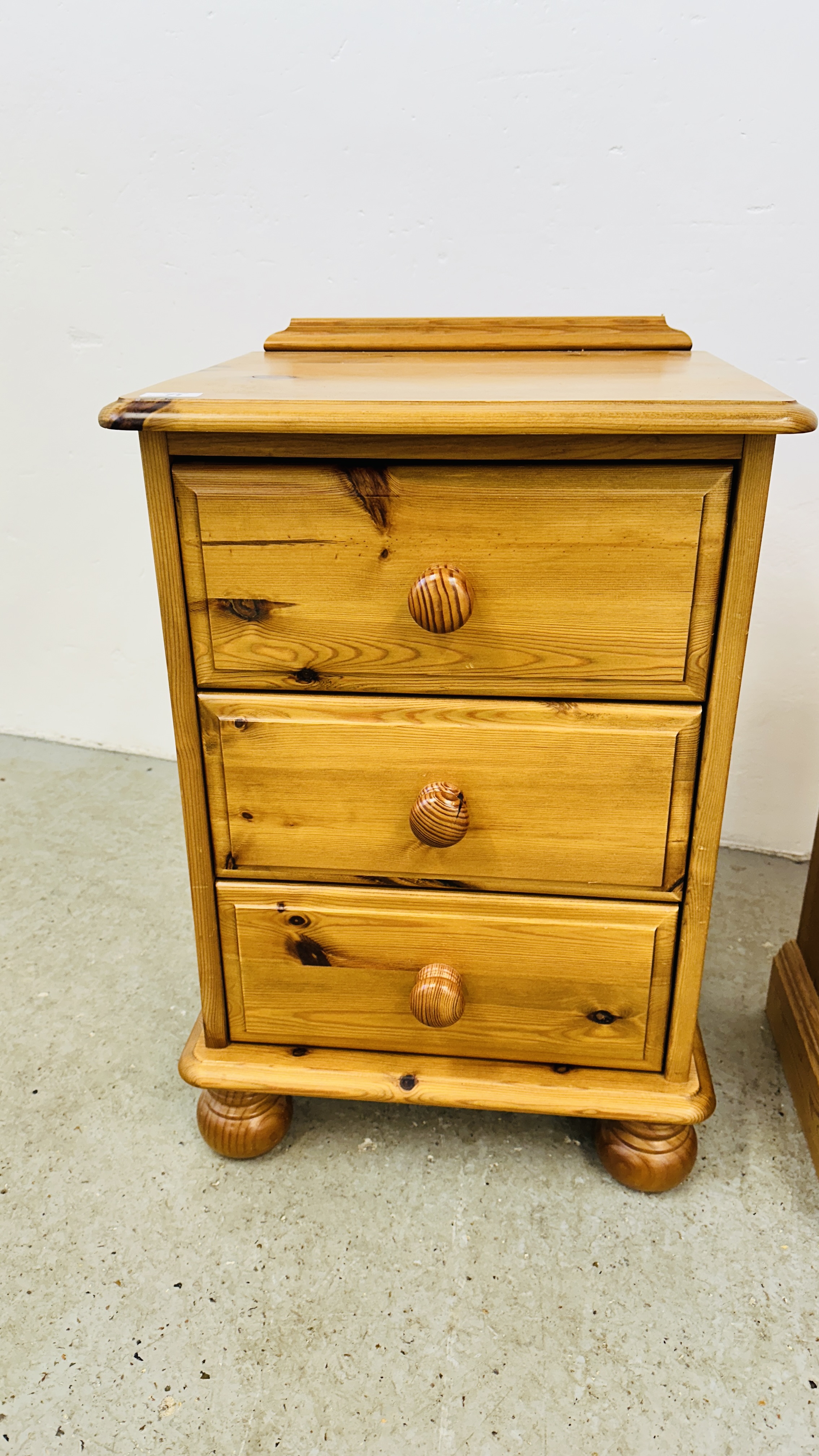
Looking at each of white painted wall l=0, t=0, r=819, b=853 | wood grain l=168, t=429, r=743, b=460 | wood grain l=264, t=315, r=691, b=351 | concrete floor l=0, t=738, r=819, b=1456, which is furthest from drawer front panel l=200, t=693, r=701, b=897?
white painted wall l=0, t=0, r=819, b=853

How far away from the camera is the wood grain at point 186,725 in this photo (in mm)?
758

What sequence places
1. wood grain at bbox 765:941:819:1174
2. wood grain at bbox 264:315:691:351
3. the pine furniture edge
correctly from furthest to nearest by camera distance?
wood grain at bbox 264:315:691:351 < wood grain at bbox 765:941:819:1174 < the pine furniture edge

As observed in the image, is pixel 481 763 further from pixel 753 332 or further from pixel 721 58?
pixel 721 58

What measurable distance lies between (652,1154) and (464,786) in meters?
0.42

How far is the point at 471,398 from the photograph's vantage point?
0.71 m

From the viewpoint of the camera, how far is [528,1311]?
834 mm

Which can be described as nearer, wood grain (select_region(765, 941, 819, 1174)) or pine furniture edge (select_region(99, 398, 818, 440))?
pine furniture edge (select_region(99, 398, 818, 440))

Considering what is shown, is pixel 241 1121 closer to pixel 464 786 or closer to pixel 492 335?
pixel 464 786

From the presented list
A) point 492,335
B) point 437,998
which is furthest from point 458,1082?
point 492,335

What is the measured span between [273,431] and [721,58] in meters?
0.95

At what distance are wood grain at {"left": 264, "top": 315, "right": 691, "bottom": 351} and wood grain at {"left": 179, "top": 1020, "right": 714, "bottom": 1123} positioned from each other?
2.59 feet

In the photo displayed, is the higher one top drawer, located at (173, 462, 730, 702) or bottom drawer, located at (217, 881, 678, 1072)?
top drawer, located at (173, 462, 730, 702)

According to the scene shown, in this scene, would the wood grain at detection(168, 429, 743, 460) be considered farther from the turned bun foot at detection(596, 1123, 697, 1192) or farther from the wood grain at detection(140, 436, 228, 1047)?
the turned bun foot at detection(596, 1123, 697, 1192)

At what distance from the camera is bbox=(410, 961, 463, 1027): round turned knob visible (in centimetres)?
86
